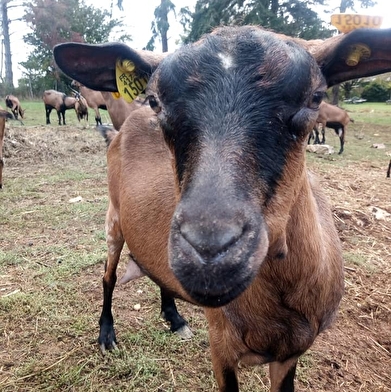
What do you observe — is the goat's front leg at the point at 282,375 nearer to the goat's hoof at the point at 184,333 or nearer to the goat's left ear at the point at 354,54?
the goat's hoof at the point at 184,333

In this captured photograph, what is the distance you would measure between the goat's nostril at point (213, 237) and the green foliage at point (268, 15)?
Answer: 19.3 metres

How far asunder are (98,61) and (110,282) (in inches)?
76.5

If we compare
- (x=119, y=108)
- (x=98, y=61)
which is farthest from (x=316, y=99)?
(x=119, y=108)

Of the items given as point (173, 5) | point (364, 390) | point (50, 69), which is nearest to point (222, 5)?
point (173, 5)

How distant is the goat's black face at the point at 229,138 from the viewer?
122cm

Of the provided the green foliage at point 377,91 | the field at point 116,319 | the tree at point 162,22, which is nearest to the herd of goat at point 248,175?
the field at point 116,319

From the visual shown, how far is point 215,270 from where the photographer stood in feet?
3.91

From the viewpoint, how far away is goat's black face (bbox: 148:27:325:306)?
1217 millimetres

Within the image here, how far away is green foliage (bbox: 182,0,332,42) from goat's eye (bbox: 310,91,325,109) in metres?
18.7

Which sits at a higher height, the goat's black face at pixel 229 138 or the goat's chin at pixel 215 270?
the goat's black face at pixel 229 138

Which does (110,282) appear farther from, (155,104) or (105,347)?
(155,104)

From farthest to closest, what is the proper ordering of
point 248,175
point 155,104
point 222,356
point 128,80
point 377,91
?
point 377,91 → point 128,80 → point 222,356 → point 155,104 → point 248,175

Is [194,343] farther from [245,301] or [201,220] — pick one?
[201,220]

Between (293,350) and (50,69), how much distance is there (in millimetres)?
39759
